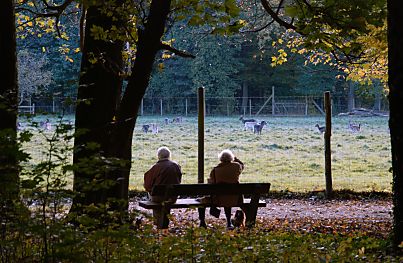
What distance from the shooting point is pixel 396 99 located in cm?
837

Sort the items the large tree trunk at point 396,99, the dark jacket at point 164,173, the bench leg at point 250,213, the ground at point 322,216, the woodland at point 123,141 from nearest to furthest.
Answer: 1. the woodland at point 123,141
2. the large tree trunk at point 396,99
3. the bench leg at point 250,213
4. the dark jacket at point 164,173
5. the ground at point 322,216

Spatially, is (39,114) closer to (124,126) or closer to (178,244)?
(178,244)

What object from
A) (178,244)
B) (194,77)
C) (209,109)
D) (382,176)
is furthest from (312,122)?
(178,244)

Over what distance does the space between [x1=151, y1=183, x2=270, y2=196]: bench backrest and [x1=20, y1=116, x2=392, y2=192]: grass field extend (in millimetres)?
6158

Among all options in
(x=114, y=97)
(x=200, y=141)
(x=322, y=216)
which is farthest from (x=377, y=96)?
(x=114, y=97)

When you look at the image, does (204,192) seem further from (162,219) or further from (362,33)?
(362,33)

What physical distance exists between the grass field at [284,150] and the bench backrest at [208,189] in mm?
6158

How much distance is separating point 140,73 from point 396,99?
288 cm

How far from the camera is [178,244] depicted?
5.89 metres

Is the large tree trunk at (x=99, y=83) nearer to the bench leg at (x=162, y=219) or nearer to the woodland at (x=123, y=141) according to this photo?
the woodland at (x=123, y=141)

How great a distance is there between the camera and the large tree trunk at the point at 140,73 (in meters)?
8.73

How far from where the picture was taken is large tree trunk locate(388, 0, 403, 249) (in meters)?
8.25

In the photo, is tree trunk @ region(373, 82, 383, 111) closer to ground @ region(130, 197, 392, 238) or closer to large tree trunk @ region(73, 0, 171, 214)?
ground @ region(130, 197, 392, 238)

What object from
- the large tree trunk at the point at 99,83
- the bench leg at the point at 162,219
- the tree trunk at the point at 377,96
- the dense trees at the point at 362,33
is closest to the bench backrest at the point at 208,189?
the bench leg at the point at 162,219
